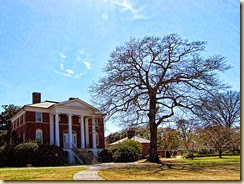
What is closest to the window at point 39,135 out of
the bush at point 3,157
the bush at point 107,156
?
the bush at point 3,157

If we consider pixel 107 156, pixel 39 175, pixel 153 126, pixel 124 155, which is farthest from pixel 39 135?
pixel 39 175

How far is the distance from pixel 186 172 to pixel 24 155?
989cm

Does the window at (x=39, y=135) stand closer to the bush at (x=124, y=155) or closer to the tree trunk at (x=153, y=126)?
the bush at (x=124, y=155)

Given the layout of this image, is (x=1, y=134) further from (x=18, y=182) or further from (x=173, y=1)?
(x=173, y=1)

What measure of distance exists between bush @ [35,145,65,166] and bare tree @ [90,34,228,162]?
4.52 m

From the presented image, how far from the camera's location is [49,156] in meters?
16.5

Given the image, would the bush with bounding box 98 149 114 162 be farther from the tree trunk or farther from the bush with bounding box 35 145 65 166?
the tree trunk

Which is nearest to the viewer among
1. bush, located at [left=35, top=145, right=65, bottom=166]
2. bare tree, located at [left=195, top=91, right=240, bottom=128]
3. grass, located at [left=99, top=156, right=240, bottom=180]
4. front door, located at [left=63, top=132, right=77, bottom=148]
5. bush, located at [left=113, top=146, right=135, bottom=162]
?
grass, located at [left=99, top=156, right=240, bottom=180]

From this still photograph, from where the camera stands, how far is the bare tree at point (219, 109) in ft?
32.4

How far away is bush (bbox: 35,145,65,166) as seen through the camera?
16.3 metres

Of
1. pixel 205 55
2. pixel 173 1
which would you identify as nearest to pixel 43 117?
pixel 205 55

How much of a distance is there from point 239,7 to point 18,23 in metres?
6.77

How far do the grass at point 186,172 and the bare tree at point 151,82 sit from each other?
9.61ft

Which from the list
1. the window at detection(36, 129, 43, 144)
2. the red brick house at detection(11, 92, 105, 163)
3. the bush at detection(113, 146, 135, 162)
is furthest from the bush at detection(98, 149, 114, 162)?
the window at detection(36, 129, 43, 144)
